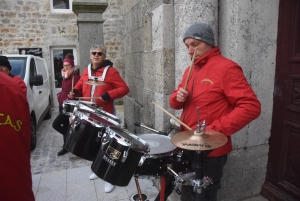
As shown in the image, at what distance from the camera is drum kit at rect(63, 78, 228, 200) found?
169 centimetres

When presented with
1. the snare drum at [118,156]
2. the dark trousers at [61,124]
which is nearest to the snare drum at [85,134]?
the snare drum at [118,156]

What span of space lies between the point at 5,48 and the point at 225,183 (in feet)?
30.6

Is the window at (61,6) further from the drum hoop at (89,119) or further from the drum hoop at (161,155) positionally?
the drum hoop at (161,155)

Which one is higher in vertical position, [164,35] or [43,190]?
[164,35]

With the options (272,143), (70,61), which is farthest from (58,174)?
(272,143)

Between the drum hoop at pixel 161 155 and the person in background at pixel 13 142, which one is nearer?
the person in background at pixel 13 142

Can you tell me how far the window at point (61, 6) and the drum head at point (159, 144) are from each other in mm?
8869

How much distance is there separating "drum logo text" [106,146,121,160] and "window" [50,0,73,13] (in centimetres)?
924

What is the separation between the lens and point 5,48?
9.48m

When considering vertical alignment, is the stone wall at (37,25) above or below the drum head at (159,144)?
above

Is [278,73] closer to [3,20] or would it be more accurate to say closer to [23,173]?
[23,173]

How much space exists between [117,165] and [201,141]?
0.68 metres

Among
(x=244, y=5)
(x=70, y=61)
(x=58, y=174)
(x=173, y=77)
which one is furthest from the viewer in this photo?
(x=70, y=61)

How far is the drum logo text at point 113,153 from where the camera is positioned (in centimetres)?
192
